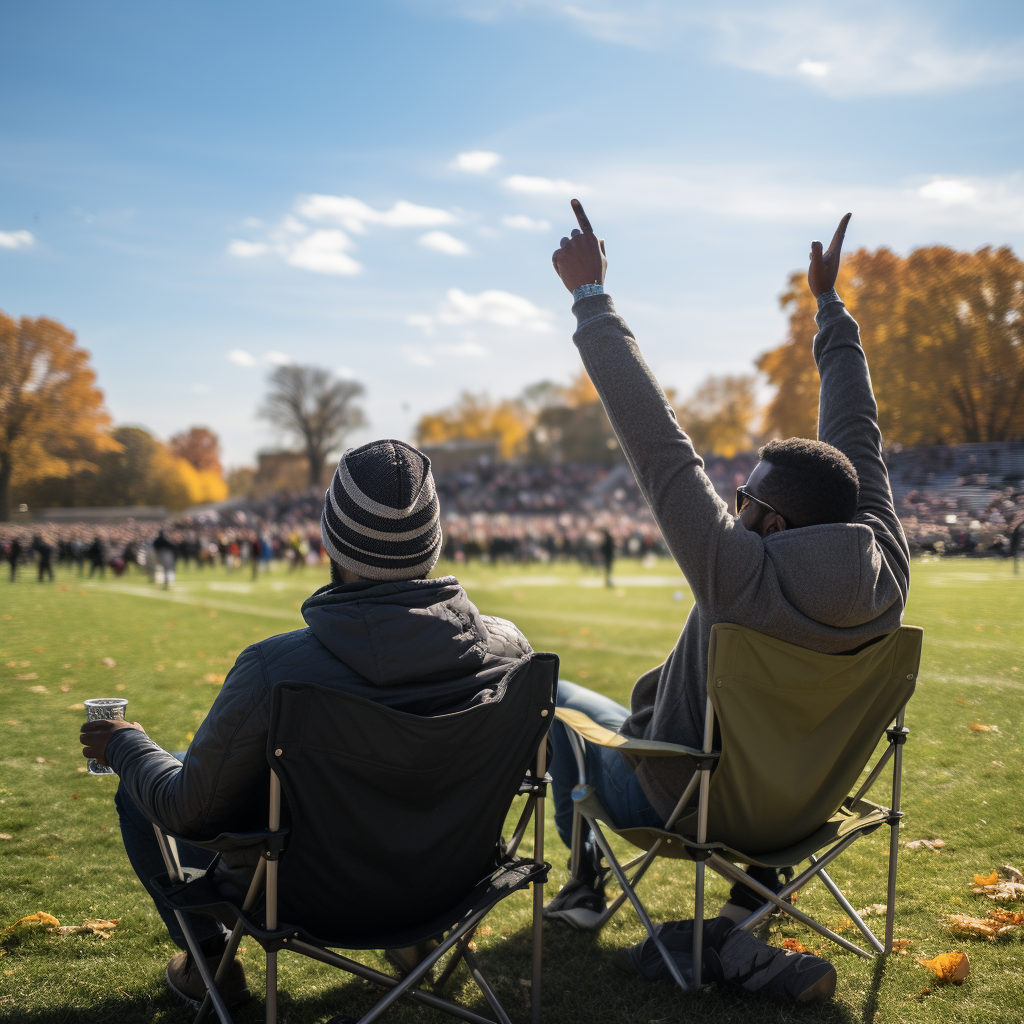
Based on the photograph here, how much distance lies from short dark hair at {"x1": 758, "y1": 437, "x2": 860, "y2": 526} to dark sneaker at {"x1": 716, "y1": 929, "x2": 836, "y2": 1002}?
1245 mm

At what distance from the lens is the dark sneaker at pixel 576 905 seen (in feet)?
9.64

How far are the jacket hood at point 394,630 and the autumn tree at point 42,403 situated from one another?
53.9 m

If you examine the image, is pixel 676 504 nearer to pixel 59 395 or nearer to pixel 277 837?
pixel 277 837

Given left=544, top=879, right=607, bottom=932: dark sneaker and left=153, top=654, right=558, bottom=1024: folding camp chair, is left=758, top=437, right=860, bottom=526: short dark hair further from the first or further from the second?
left=544, top=879, right=607, bottom=932: dark sneaker

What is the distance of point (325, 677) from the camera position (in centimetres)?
177

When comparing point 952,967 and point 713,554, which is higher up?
point 713,554

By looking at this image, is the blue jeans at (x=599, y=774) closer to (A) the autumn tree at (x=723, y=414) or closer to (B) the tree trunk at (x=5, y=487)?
(B) the tree trunk at (x=5, y=487)

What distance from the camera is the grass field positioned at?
237 cm

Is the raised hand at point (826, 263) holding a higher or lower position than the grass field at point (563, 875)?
higher

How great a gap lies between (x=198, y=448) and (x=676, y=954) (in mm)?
106377

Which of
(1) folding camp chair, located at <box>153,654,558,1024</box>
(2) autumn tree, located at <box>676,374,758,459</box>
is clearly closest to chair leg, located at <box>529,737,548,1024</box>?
(1) folding camp chair, located at <box>153,654,558,1024</box>

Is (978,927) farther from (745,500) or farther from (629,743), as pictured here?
(745,500)

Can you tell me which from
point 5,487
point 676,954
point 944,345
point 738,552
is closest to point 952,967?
point 676,954


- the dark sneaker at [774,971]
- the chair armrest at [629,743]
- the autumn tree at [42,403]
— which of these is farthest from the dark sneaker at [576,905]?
the autumn tree at [42,403]
